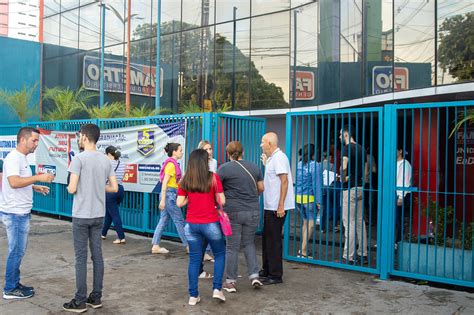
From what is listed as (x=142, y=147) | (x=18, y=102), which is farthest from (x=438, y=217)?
(x=18, y=102)

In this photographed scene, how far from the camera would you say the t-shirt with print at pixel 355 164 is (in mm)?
6523

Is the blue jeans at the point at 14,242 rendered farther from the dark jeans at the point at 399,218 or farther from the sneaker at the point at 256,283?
the dark jeans at the point at 399,218

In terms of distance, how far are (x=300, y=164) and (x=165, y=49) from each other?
1388 cm

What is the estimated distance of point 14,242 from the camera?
16.9ft

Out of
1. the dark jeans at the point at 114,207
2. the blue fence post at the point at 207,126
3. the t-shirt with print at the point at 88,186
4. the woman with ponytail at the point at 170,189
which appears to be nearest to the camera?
the t-shirt with print at the point at 88,186

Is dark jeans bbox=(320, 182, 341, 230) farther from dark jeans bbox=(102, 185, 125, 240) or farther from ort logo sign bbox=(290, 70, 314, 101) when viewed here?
ort logo sign bbox=(290, 70, 314, 101)

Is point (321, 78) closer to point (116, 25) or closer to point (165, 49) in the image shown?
point (165, 49)

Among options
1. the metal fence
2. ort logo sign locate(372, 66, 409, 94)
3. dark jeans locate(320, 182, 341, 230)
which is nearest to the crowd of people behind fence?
dark jeans locate(320, 182, 341, 230)

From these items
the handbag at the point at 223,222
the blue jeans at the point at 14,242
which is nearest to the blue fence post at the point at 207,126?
the handbag at the point at 223,222

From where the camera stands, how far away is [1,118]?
18969 millimetres

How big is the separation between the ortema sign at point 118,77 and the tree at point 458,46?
42.8ft

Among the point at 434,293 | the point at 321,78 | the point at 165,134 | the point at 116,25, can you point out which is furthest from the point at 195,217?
the point at 116,25

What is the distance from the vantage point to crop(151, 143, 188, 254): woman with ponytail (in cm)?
705

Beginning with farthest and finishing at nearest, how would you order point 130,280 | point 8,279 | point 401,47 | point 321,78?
point 321,78 → point 401,47 → point 130,280 → point 8,279
